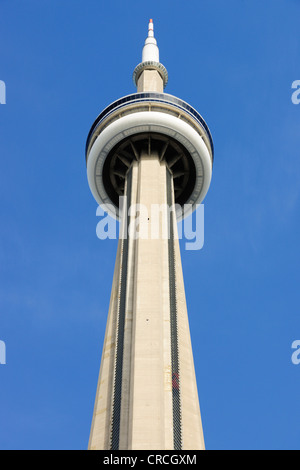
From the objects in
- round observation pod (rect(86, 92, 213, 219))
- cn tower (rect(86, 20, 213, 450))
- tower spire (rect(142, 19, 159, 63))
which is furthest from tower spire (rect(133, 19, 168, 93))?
round observation pod (rect(86, 92, 213, 219))

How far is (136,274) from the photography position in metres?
46.2

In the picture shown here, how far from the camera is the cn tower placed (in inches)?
1508

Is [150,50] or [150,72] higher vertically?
[150,50]

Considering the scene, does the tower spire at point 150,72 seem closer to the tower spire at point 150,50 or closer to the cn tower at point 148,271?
the tower spire at point 150,50

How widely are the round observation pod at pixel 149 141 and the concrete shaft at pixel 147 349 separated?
5771 mm

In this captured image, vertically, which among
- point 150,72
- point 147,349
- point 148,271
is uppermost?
point 150,72

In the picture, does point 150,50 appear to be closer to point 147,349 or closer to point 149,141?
point 149,141

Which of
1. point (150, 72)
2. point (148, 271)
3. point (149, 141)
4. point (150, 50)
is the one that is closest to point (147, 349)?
point (148, 271)

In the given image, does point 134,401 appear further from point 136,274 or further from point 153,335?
point 136,274

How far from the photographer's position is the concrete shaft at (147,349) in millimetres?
37375

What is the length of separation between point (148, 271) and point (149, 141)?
620 inches

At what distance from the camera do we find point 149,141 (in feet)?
186
